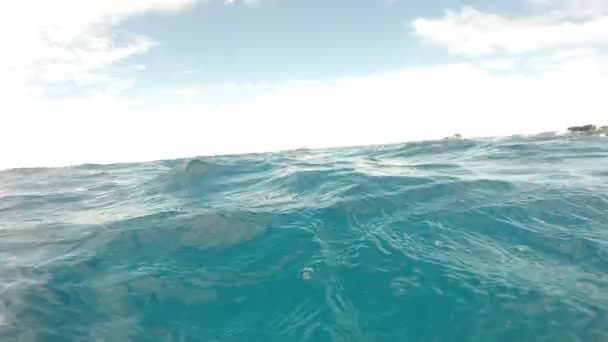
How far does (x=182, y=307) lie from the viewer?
680 centimetres

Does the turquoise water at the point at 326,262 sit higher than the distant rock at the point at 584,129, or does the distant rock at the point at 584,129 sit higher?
the distant rock at the point at 584,129

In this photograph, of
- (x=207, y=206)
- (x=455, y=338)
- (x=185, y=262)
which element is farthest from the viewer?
(x=207, y=206)

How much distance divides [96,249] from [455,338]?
833 cm

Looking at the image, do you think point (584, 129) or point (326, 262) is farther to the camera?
point (584, 129)

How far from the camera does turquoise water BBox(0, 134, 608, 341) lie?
239 inches

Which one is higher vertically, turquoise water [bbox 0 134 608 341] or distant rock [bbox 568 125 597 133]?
distant rock [bbox 568 125 597 133]

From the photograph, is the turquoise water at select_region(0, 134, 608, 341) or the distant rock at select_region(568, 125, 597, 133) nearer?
the turquoise water at select_region(0, 134, 608, 341)

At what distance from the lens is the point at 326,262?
7680mm

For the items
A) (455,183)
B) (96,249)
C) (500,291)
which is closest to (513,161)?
(455,183)

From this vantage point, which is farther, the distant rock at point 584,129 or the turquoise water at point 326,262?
the distant rock at point 584,129

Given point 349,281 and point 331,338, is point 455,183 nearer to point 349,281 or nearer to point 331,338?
point 349,281

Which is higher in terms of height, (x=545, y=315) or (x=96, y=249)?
(x=96, y=249)

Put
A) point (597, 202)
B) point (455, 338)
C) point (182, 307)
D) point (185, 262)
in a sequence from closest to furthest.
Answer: point (455, 338)
point (182, 307)
point (185, 262)
point (597, 202)

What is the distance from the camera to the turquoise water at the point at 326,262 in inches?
239
